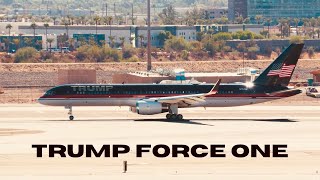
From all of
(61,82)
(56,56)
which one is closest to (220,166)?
(61,82)

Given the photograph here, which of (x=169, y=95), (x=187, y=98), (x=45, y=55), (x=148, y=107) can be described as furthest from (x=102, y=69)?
(x=148, y=107)

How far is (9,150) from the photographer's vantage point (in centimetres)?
6488

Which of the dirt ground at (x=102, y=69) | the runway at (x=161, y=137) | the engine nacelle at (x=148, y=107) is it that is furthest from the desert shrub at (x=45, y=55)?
the engine nacelle at (x=148, y=107)

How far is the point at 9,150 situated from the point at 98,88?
74.1 ft

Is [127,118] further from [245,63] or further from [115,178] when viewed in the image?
[245,63]

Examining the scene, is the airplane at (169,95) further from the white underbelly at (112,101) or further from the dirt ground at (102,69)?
the dirt ground at (102,69)

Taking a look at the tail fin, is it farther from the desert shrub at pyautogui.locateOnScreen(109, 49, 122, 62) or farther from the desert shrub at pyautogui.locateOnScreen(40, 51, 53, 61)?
the desert shrub at pyautogui.locateOnScreen(40, 51, 53, 61)

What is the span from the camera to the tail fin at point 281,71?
8850 cm

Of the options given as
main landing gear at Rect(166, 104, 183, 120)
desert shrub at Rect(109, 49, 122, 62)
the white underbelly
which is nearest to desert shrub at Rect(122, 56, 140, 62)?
desert shrub at Rect(109, 49, 122, 62)

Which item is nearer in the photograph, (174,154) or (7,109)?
(174,154)

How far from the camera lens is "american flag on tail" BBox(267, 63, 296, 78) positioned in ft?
291

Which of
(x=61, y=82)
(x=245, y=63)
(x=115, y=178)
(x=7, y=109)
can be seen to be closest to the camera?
(x=115, y=178)

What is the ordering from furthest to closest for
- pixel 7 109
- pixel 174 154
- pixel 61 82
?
pixel 61 82, pixel 7 109, pixel 174 154

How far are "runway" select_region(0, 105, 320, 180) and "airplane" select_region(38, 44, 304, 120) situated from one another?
149 cm
